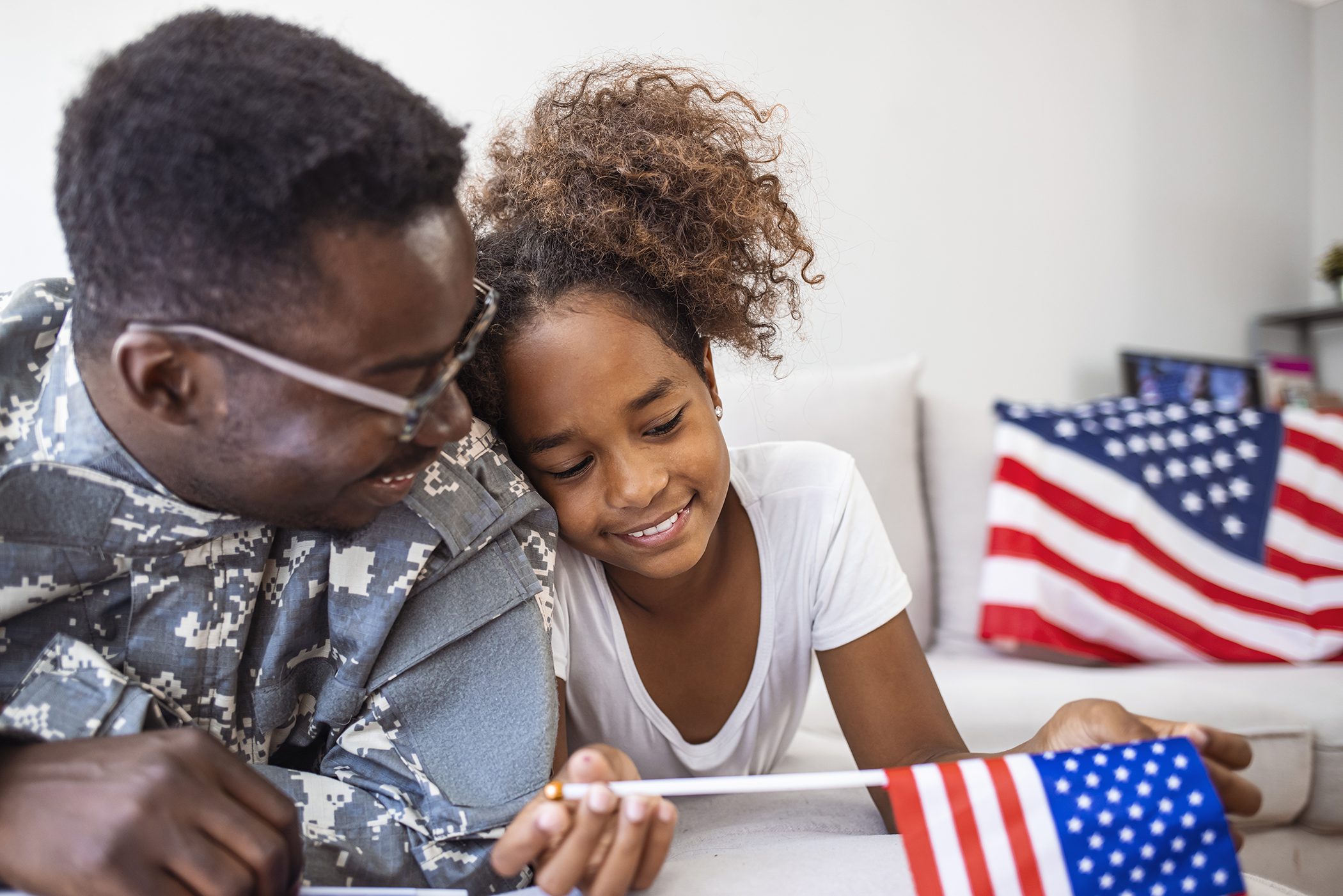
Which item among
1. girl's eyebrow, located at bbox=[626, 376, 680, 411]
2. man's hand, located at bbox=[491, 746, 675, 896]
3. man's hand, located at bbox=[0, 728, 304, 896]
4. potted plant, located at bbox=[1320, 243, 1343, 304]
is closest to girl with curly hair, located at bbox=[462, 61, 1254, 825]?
girl's eyebrow, located at bbox=[626, 376, 680, 411]

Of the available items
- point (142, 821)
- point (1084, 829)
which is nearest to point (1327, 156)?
point (1084, 829)

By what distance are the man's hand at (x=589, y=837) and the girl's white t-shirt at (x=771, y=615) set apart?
0.38 meters

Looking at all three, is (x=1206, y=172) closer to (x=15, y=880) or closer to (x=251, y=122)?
(x=251, y=122)

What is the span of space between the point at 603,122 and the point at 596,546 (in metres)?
0.49

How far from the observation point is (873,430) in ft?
6.75

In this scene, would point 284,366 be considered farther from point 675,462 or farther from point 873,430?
point 873,430

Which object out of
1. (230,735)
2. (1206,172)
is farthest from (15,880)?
(1206,172)

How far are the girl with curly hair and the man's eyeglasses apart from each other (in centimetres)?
22

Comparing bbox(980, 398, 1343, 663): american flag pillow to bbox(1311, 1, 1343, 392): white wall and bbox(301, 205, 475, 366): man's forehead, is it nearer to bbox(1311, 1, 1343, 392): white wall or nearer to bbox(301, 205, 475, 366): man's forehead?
bbox(301, 205, 475, 366): man's forehead

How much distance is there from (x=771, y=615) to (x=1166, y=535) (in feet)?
4.00

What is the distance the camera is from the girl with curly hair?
3.42ft

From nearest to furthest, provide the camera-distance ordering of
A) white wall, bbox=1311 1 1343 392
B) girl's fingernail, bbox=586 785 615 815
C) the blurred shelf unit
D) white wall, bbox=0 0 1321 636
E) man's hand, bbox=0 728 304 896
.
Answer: man's hand, bbox=0 728 304 896
girl's fingernail, bbox=586 785 615 815
white wall, bbox=0 0 1321 636
the blurred shelf unit
white wall, bbox=1311 1 1343 392

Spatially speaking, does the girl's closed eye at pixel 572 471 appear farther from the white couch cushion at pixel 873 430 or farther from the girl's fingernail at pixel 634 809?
the white couch cushion at pixel 873 430

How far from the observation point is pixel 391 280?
74 cm
